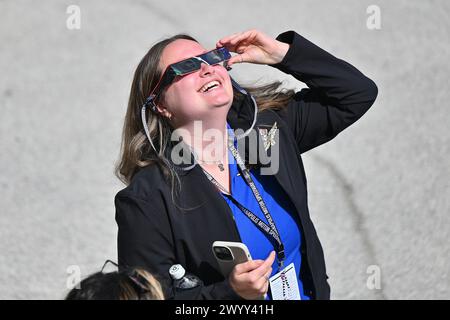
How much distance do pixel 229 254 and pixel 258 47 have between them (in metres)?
0.97

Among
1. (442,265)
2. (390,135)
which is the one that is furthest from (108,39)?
(442,265)

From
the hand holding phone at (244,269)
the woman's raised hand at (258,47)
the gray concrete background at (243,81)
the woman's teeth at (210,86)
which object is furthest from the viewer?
the gray concrete background at (243,81)

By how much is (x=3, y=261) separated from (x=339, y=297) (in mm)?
2193

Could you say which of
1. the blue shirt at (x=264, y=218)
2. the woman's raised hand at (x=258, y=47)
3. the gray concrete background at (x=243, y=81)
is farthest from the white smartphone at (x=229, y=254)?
the gray concrete background at (x=243, y=81)

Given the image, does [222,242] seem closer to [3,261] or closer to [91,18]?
[3,261]

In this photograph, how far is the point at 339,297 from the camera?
4.86 meters

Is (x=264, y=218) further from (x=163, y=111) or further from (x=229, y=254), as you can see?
(x=163, y=111)

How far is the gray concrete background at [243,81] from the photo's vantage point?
17.0ft

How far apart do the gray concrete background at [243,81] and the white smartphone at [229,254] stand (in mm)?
2292

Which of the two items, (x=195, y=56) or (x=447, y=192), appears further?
(x=447, y=192)

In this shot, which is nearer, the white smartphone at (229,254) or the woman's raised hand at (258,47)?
the white smartphone at (229,254)

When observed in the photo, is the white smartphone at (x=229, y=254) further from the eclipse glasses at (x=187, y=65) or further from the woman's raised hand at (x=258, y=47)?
the woman's raised hand at (x=258, y=47)

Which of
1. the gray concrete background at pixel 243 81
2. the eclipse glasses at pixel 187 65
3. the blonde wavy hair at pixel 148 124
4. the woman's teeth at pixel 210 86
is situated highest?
the eclipse glasses at pixel 187 65

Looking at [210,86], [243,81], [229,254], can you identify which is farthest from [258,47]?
[243,81]
